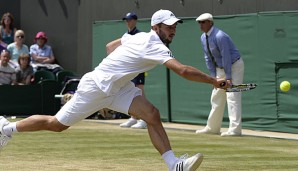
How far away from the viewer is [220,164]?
1102cm

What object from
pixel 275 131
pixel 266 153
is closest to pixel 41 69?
pixel 275 131

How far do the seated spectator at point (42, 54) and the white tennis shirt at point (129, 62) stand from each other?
493 inches

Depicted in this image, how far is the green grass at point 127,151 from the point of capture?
10758 millimetres

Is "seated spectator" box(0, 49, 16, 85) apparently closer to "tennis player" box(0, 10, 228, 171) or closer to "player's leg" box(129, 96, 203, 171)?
"tennis player" box(0, 10, 228, 171)

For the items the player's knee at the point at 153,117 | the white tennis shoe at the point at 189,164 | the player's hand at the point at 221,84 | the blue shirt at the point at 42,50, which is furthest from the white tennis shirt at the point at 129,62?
the blue shirt at the point at 42,50

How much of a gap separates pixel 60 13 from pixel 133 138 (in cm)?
877

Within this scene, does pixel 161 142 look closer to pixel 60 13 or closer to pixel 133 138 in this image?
pixel 133 138

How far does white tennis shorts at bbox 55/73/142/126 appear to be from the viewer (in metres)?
9.59

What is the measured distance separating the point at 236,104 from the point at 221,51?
3.25ft

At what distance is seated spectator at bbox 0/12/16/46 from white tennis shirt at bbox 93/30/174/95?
13141mm

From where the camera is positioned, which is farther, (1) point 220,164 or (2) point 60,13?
(2) point 60,13

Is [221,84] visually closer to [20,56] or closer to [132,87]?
[132,87]

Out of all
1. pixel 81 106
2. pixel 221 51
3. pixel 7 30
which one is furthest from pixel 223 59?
pixel 7 30

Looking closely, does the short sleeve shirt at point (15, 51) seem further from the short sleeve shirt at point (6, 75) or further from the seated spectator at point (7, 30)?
the short sleeve shirt at point (6, 75)
